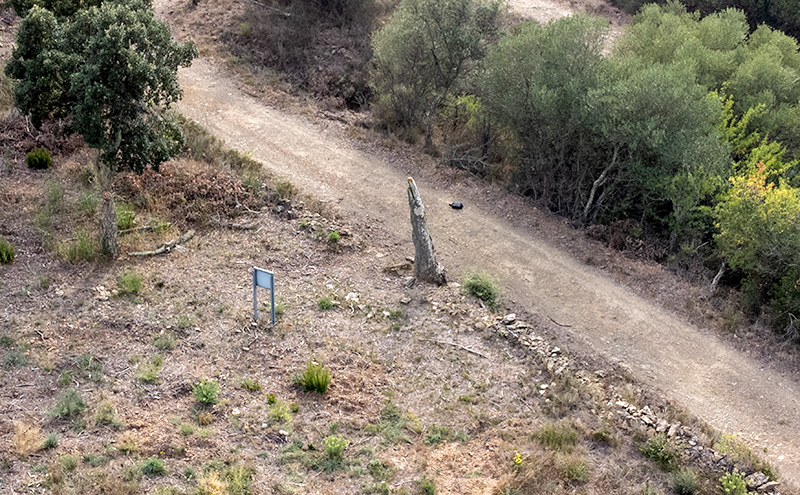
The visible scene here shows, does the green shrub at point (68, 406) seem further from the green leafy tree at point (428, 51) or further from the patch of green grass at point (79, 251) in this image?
the green leafy tree at point (428, 51)

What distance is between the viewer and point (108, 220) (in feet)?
51.0

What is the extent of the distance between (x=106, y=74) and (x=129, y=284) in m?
4.60

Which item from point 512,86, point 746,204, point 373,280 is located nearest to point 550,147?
point 512,86

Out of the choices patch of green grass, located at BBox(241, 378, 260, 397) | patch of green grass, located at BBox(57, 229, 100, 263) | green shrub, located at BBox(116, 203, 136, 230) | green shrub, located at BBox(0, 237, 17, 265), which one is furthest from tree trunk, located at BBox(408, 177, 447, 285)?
green shrub, located at BBox(0, 237, 17, 265)

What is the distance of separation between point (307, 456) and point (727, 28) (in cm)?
2345

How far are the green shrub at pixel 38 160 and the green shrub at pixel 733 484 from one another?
18.2m

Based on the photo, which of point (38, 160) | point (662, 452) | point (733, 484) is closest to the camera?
point (733, 484)

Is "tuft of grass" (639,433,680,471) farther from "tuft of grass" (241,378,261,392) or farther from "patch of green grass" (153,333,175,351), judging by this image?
"patch of green grass" (153,333,175,351)

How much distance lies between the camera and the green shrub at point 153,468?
10.9 meters

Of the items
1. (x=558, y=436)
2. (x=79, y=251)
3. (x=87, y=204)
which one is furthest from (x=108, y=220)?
(x=558, y=436)

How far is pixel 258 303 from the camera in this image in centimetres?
1546

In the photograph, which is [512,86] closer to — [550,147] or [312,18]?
[550,147]

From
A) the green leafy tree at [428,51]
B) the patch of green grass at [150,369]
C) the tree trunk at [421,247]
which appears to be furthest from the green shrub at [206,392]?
the green leafy tree at [428,51]

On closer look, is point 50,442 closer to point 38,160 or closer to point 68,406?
point 68,406
